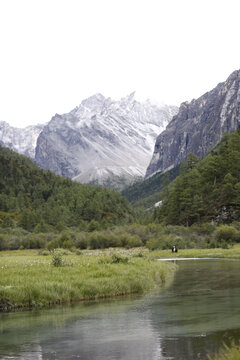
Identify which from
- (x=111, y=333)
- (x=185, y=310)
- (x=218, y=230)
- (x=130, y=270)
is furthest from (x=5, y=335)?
(x=218, y=230)

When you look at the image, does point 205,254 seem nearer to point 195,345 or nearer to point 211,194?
point 211,194

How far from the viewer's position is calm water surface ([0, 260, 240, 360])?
59.0ft

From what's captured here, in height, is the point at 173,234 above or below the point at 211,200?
below

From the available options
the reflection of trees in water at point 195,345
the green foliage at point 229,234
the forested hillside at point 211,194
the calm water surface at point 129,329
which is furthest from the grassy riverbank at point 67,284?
the forested hillside at point 211,194

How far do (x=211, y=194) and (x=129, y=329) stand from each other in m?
121

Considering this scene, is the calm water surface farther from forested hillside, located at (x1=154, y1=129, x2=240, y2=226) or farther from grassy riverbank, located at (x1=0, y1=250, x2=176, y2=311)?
forested hillside, located at (x1=154, y1=129, x2=240, y2=226)

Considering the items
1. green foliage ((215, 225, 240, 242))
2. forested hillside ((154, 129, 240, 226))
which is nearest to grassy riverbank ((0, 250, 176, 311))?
green foliage ((215, 225, 240, 242))

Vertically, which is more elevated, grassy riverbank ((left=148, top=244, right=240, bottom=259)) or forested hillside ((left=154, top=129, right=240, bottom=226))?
forested hillside ((left=154, top=129, right=240, bottom=226))

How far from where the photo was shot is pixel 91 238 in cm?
12494

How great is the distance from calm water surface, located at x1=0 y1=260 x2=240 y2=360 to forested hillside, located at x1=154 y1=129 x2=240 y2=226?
9928 cm

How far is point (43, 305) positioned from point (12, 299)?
2165 millimetres

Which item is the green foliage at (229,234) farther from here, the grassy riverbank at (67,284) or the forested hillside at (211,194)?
the grassy riverbank at (67,284)

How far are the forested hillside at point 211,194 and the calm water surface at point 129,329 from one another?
99282 millimetres

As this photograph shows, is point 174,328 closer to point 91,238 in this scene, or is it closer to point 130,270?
point 130,270
